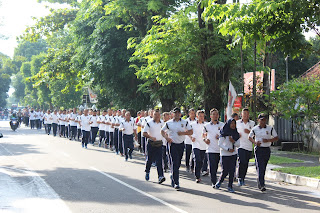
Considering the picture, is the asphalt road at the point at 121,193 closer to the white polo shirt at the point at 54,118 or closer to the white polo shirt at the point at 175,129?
the white polo shirt at the point at 175,129

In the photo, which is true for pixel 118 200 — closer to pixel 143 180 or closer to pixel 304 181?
pixel 143 180

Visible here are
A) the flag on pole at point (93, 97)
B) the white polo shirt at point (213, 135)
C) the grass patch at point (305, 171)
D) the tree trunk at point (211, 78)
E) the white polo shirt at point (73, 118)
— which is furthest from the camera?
the flag on pole at point (93, 97)

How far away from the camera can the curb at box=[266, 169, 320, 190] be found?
12070mm

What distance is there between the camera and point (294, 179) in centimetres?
1288

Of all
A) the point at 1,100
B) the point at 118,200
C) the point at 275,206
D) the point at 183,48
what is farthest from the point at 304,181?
the point at 1,100

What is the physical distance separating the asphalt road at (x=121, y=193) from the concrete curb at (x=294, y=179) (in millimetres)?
377

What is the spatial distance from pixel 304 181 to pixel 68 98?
48.6m

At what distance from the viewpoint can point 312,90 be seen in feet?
67.7

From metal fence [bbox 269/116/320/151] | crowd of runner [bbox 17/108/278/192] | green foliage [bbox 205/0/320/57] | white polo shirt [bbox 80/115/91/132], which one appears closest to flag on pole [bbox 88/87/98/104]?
white polo shirt [bbox 80/115/91/132]

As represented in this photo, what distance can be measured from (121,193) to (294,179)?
5253 mm

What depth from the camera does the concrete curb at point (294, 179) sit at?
12.1 meters

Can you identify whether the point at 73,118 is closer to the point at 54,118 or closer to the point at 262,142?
the point at 54,118

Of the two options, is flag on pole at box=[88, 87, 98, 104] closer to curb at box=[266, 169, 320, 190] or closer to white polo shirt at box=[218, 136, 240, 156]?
curb at box=[266, 169, 320, 190]

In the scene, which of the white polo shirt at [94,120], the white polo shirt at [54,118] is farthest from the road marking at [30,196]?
the white polo shirt at [54,118]
